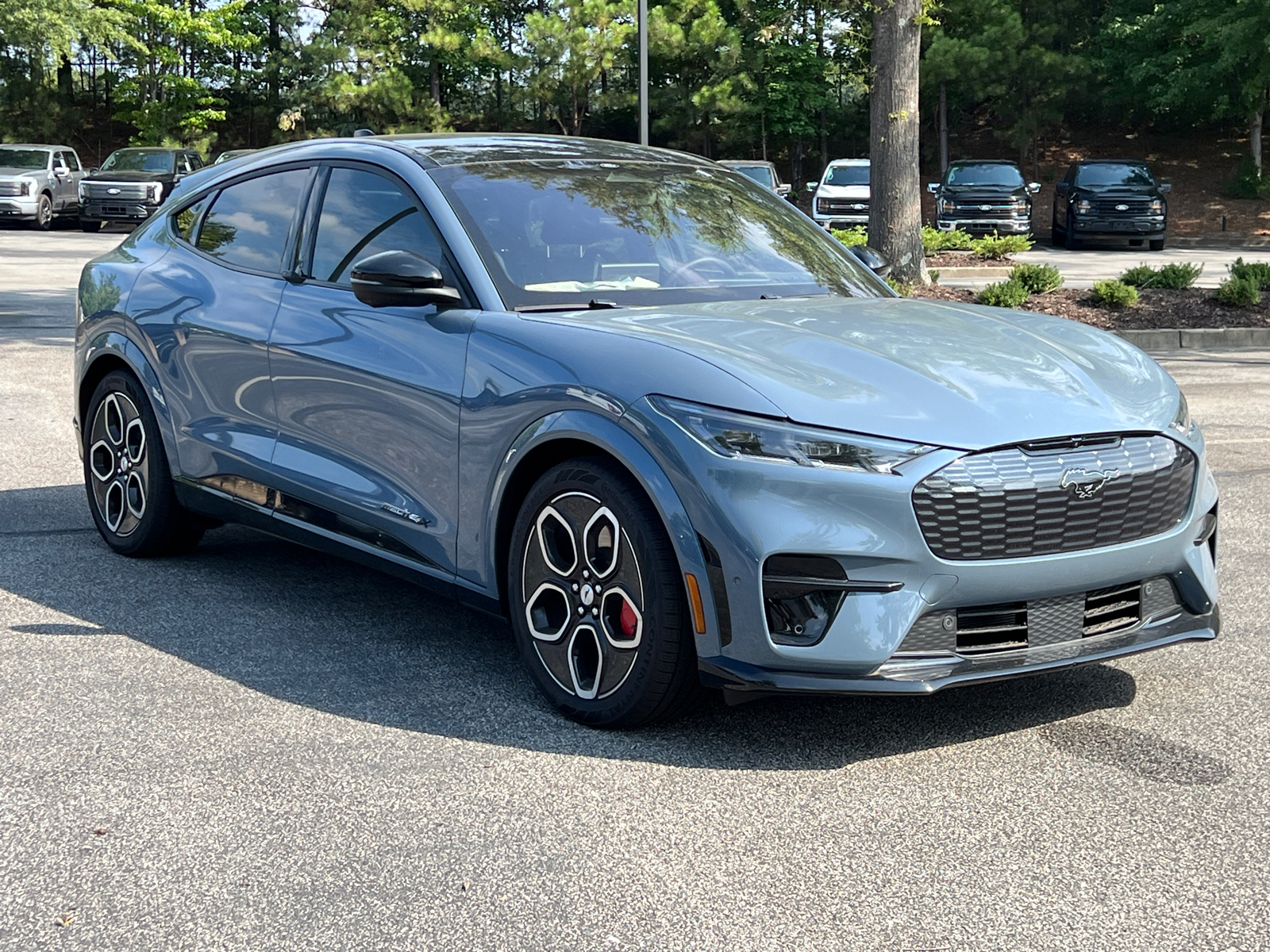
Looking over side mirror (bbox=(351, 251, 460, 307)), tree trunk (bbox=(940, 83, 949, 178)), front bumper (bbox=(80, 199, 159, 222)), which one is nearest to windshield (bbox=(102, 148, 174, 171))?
front bumper (bbox=(80, 199, 159, 222))

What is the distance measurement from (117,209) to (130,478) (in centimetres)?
3057

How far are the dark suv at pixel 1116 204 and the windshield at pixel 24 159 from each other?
2334 cm

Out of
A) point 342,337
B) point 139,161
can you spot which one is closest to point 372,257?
point 342,337

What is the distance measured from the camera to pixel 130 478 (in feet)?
21.0

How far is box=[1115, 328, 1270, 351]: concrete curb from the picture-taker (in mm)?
14602

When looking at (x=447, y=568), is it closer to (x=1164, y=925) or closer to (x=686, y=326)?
(x=686, y=326)

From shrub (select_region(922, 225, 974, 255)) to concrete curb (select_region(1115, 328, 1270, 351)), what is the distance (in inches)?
333

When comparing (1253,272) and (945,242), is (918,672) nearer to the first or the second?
(1253,272)

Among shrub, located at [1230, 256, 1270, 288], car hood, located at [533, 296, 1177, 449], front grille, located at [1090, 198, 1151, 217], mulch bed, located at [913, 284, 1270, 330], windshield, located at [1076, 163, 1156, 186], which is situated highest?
windshield, located at [1076, 163, 1156, 186]

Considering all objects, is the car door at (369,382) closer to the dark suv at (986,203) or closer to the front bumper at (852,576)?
the front bumper at (852,576)

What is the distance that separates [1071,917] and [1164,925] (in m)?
0.18

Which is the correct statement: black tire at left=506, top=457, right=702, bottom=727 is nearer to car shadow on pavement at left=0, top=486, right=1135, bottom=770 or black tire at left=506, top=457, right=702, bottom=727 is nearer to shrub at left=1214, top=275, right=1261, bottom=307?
car shadow on pavement at left=0, top=486, right=1135, bottom=770

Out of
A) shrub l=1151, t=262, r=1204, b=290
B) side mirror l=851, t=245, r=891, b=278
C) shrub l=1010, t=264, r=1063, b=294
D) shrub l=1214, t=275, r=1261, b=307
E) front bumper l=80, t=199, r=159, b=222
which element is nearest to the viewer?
side mirror l=851, t=245, r=891, b=278

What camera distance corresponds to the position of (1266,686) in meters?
4.73
